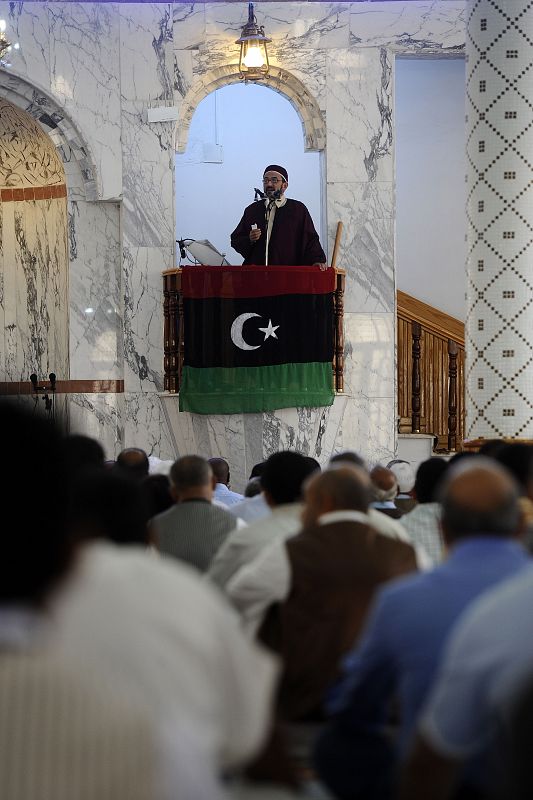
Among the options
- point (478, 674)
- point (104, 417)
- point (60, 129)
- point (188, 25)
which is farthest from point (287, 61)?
point (478, 674)

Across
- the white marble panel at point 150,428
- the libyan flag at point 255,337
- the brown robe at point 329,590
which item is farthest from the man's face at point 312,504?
the white marble panel at point 150,428

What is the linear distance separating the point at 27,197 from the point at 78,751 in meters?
11.9

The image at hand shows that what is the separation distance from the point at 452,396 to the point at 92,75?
4688 millimetres

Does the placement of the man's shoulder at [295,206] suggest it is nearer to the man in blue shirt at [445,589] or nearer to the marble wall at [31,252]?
the marble wall at [31,252]

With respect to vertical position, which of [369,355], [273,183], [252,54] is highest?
[252,54]

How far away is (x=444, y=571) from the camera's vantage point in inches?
121

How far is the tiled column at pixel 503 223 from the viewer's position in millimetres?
8945

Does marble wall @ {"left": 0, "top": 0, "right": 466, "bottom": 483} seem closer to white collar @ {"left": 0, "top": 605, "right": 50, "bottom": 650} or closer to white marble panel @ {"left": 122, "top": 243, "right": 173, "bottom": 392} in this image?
white marble panel @ {"left": 122, "top": 243, "right": 173, "bottom": 392}

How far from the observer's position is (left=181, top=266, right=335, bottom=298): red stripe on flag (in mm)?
11352

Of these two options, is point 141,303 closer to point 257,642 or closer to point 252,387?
point 252,387

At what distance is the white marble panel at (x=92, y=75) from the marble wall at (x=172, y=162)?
1cm

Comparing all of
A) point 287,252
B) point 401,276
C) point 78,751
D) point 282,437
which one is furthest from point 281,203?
point 78,751

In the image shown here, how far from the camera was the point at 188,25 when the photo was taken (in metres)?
12.4

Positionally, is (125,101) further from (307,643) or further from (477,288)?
(307,643)
